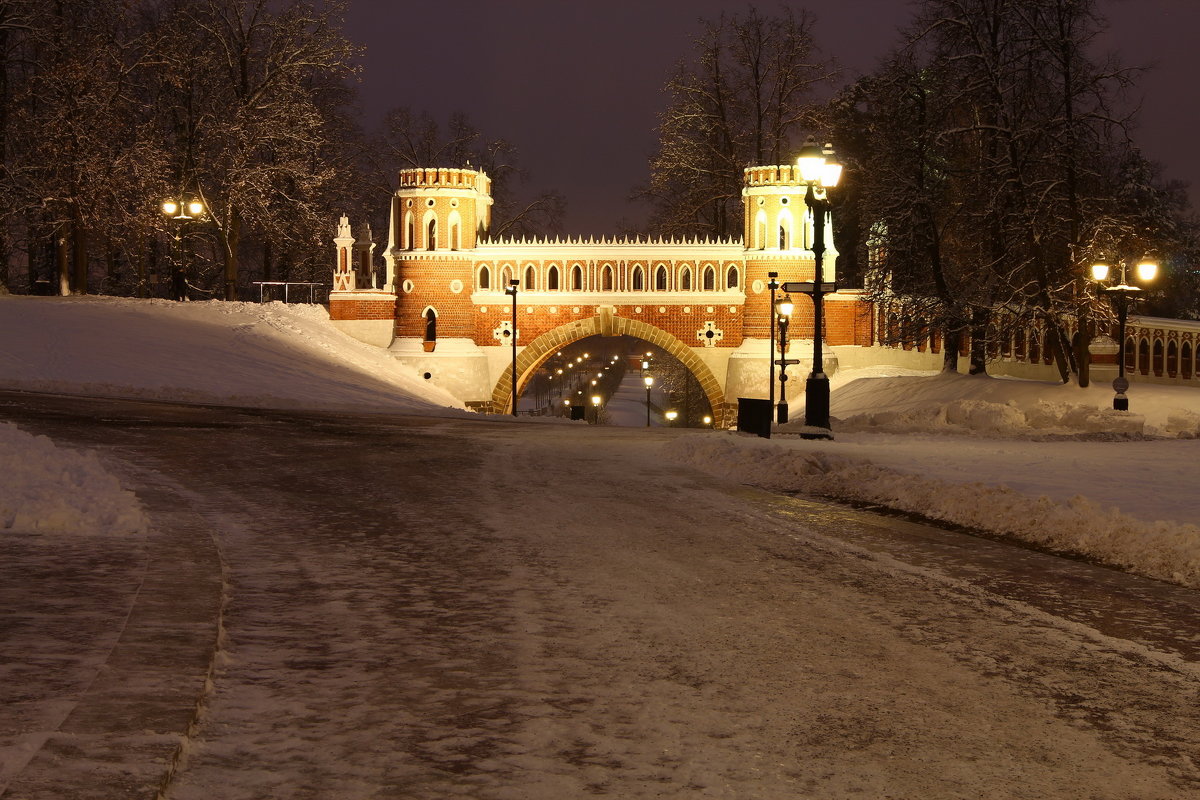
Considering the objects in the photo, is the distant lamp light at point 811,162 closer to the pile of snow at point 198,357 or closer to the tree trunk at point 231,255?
the pile of snow at point 198,357

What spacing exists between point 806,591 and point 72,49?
39372 mm

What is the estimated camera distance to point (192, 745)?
461 centimetres

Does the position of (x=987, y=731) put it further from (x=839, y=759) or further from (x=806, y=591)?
(x=806, y=591)

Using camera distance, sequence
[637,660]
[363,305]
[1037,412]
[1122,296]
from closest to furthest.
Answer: [637,660] < [1037,412] < [1122,296] < [363,305]

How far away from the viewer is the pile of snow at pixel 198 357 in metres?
26.7

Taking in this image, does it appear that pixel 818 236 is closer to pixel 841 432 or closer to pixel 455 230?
pixel 841 432

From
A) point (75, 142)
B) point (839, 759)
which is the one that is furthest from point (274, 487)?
point (75, 142)

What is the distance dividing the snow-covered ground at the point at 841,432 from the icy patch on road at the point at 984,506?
18mm

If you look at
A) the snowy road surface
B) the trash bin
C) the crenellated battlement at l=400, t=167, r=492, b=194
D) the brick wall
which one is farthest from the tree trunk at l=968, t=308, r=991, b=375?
the snowy road surface

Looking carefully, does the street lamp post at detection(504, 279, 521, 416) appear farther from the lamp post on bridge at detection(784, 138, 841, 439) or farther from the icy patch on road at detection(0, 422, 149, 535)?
the icy patch on road at detection(0, 422, 149, 535)

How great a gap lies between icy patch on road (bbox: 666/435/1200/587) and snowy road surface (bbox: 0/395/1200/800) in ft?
1.50

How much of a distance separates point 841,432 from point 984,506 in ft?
33.9

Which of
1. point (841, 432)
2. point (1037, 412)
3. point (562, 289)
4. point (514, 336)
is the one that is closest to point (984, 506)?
point (841, 432)

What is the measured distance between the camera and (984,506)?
35.2 feet
